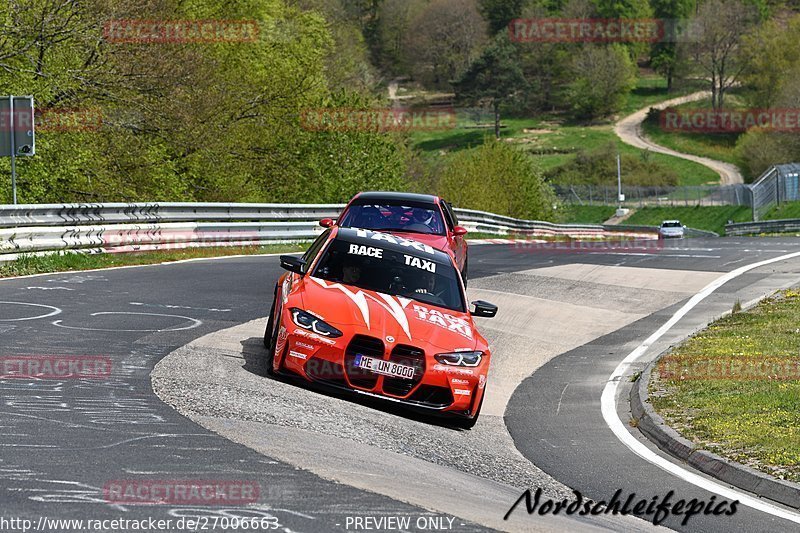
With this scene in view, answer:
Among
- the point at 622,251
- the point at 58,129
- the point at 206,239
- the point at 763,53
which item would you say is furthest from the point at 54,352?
the point at 763,53

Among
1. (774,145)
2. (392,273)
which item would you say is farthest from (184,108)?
(774,145)

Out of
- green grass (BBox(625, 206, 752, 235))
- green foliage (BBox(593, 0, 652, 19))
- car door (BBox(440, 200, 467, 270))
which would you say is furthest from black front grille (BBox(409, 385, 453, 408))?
green foliage (BBox(593, 0, 652, 19))

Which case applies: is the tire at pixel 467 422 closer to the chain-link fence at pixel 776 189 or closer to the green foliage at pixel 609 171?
the chain-link fence at pixel 776 189

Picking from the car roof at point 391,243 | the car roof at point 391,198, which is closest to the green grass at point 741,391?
the car roof at point 391,243

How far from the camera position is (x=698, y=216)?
91625 millimetres

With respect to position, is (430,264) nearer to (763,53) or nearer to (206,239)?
(206,239)

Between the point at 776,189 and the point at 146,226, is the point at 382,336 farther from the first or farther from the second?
the point at 776,189

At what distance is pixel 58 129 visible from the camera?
2609cm

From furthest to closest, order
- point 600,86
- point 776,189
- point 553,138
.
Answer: point 600,86, point 553,138, point 776,189

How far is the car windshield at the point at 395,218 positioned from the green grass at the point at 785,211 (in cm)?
5251

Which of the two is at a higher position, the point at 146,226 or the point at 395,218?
the point at 395,218

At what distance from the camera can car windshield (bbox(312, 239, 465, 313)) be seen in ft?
36.8

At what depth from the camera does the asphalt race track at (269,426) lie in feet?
21.0

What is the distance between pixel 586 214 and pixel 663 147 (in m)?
37.4
